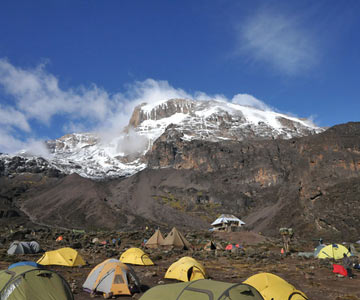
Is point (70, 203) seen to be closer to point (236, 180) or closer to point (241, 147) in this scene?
point (236, 180)

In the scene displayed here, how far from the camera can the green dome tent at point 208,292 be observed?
30.7ft

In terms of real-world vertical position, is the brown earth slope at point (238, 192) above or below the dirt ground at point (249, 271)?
above

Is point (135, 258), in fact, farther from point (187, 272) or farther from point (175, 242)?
point (175, 242)

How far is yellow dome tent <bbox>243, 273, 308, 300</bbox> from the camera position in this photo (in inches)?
503

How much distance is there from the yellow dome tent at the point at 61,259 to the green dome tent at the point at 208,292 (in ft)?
50.5

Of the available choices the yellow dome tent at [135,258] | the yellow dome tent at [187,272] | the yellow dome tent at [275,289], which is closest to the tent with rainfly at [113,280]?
the yellow dome tent at [187,272]

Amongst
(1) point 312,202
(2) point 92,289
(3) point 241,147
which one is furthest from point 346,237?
(3) point 241,147

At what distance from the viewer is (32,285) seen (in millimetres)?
11789

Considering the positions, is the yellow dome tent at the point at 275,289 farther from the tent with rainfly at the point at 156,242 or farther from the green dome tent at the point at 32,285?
the tent with rainfly at the point at 156,242

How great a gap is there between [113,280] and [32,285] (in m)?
5.09

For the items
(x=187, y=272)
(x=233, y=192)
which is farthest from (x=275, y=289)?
(x=233, y=192)

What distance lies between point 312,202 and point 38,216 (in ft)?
331

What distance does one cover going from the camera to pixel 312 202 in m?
68.6

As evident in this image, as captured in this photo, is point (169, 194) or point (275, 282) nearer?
point (275, 282)
